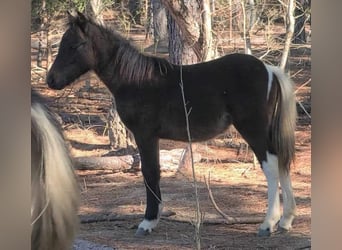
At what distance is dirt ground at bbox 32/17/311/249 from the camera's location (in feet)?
11.5

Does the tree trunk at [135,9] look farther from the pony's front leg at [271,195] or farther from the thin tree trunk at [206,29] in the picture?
the pony's front leg at [271,195]

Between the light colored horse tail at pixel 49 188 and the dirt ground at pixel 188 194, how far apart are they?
0.38 meters

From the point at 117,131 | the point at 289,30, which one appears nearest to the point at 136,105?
the point at 117,131

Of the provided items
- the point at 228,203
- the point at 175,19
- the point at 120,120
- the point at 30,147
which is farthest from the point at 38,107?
the point at 228,203

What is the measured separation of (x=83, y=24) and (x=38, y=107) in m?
0.57

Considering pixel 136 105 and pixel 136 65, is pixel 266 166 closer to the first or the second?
pixel 136 105

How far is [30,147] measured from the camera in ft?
10.2

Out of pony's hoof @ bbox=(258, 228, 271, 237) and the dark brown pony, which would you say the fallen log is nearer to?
the dark brown pony

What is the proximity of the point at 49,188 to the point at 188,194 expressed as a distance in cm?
92

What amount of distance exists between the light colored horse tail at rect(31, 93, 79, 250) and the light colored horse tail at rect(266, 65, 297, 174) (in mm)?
1202

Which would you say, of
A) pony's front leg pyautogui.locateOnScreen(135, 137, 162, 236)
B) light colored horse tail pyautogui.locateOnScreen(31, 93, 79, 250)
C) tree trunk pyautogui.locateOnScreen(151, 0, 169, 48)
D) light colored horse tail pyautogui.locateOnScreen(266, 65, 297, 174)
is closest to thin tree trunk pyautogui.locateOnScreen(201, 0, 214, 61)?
tree trunk pyautogui.locateOnScreen(151, 0, 169, 48)
